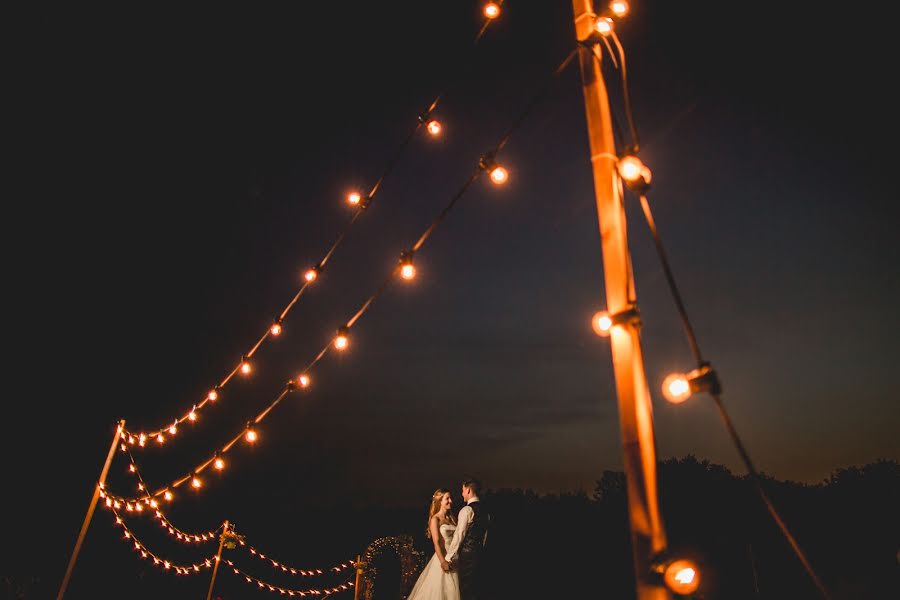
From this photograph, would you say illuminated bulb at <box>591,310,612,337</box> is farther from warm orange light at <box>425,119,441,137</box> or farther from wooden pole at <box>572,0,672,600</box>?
warm orange light at <box>425,119,441,137</box>

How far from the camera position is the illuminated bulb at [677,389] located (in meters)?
1.69

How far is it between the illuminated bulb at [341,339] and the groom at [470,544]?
203 cm

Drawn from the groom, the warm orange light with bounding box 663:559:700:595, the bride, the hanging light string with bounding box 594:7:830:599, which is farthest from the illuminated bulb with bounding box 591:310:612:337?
the bride

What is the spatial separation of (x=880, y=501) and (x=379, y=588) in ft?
150

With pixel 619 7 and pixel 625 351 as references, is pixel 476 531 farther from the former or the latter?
pixel 619 7

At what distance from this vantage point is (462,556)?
483 cm

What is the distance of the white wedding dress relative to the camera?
4797 mm

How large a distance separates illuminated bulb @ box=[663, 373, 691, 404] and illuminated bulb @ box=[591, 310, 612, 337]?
0.97ft

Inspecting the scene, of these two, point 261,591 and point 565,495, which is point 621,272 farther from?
point 565,495

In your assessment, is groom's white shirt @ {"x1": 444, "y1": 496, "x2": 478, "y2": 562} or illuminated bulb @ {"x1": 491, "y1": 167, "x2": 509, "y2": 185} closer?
illuminated bulb @ {"x1": 491, "y1": 167, "x2": 509, "y2": 185}

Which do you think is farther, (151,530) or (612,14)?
(151,530)

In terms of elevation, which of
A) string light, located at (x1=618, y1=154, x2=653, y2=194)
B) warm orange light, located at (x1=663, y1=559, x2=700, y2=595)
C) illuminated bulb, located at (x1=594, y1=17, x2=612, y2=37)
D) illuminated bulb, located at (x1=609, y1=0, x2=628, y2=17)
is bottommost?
warm orange light, located at (x1=663, y1=559, x2=700, y2=595)

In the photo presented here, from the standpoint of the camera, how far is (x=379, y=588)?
8742 millimetres

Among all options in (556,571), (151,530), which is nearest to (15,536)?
(151,530)
